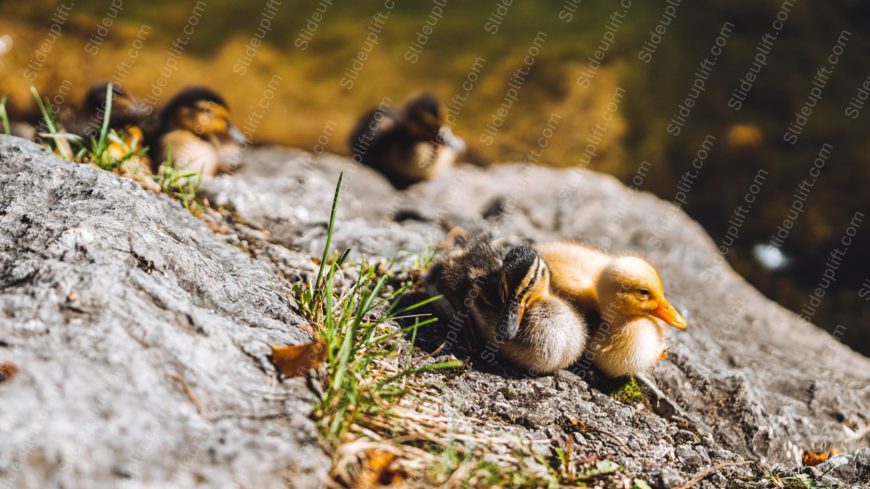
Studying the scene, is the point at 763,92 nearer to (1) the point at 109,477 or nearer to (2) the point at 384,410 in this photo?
(2) the point at 384,410

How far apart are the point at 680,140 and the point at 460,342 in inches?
243

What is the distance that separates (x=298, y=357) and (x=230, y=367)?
0.85ft

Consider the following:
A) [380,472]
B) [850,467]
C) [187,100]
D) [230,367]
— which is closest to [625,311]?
[850,467]

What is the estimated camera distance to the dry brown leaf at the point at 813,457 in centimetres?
333

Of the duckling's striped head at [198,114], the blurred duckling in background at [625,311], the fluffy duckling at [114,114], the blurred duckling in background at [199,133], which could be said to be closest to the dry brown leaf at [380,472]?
the blurred duckling in background at [625,311]

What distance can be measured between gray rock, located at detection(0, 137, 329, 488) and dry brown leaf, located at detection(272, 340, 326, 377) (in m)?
0.05

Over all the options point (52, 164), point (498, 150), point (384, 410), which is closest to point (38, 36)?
point (498, 150)

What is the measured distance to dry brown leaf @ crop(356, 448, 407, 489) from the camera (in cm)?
213

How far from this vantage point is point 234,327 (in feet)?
8.45

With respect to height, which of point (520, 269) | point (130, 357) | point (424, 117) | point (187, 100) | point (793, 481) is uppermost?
point (424, 117)

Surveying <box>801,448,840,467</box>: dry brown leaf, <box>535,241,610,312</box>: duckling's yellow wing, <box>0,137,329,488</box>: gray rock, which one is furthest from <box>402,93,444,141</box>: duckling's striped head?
<box>801,448,840,467</box>: dry brown leaf

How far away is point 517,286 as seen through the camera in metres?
3.01

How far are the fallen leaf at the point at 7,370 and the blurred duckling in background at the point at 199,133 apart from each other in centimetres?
343

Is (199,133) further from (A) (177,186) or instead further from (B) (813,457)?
(B) (813,457)
